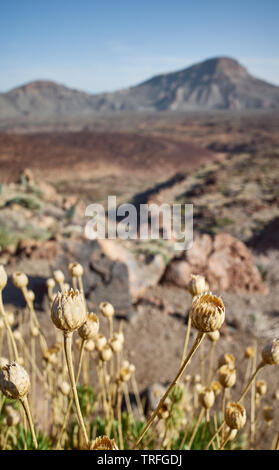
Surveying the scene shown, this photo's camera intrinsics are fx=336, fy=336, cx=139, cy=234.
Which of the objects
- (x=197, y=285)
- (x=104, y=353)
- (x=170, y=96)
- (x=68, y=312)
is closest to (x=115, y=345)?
(x=104, y=353)

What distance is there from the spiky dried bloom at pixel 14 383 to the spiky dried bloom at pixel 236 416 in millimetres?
568

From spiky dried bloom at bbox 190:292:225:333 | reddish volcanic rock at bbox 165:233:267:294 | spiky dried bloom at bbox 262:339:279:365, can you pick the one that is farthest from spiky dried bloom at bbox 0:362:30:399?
reddish volcanic rock at bbox 165:233:267:294

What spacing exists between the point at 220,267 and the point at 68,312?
4.49 metres

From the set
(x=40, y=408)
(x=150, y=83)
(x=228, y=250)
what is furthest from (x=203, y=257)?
(x=150, y=83)

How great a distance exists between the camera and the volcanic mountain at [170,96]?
97062 millimetres

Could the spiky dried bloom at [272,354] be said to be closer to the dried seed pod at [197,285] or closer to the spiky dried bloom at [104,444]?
the dried seed pod at [197,285]

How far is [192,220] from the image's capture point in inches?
479

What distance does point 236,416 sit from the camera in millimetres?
945

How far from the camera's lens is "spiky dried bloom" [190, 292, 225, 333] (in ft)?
2.36

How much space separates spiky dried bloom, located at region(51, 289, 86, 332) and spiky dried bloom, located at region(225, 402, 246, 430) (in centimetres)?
54

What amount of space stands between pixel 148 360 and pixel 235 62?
148 metres

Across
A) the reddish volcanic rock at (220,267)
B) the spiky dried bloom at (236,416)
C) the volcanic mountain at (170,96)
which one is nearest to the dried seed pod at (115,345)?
the spiky dried bloom at (236,416)

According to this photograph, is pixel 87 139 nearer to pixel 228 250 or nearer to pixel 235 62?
pixel 228 250

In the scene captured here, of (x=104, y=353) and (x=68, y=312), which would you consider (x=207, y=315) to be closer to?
(x=68, y=312)
